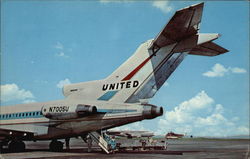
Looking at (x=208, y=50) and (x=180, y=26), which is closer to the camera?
(x=180, y=26)

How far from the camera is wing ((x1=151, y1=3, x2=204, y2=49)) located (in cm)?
1123

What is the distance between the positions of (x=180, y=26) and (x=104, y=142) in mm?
7288

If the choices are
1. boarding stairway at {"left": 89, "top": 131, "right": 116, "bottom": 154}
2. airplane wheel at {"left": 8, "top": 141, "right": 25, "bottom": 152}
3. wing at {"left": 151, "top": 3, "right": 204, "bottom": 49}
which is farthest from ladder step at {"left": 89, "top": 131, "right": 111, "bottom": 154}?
wing at {"left": 151, "top": 3, "right": 204, "bottom": 49}

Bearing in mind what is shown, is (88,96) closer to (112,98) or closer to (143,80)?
(112,98)

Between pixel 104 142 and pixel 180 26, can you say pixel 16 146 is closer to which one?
pixel 104 142

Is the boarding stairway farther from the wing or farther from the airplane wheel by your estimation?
the wing

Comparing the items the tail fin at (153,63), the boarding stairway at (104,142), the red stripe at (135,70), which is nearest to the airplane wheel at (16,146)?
the boarding stairway at (104,142)

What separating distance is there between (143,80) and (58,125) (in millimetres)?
5739

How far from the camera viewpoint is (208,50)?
14.6 metres

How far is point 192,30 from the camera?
1302cm

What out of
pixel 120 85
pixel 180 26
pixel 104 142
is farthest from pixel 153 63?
pixel 104 142

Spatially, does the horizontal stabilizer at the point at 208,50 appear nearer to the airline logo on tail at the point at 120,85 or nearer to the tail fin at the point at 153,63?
the tail fin at the point at 153,63

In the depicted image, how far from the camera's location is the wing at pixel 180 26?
1123 cm

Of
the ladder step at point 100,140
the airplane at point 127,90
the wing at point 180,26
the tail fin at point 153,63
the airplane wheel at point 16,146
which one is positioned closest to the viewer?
the wing at point 180,26
